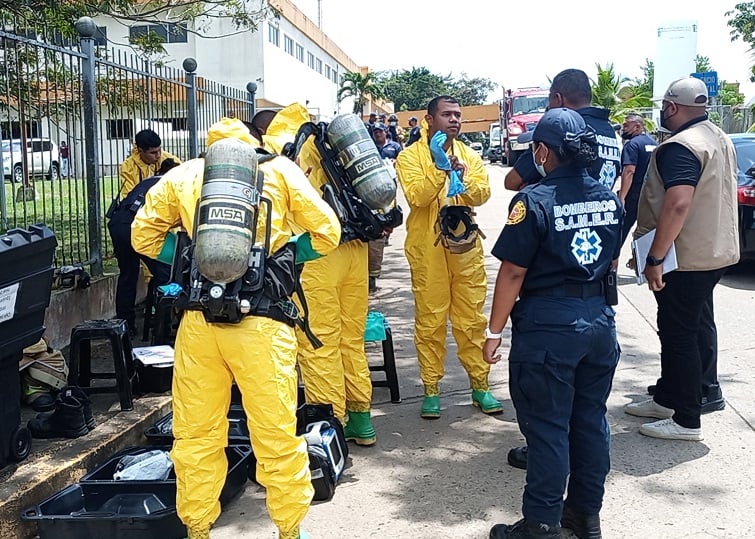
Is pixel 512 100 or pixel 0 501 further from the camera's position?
pixel 512 100

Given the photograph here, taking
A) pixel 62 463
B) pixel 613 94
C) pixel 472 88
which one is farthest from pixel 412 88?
pixel 62 463

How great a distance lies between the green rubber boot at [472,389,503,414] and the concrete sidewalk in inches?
2.4

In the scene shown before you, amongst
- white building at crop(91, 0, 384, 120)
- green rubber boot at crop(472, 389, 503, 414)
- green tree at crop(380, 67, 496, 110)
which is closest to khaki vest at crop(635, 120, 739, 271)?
green rubber boot at crop(472, 389, 503, 414)

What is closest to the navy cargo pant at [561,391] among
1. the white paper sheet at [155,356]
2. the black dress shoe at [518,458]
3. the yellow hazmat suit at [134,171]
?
the black dress shoe at [518,458]

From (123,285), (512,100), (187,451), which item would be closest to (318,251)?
(187,451)

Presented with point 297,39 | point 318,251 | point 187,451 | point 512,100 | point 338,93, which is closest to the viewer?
point 187,451

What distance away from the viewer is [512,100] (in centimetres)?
3094

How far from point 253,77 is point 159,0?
83.4 feet

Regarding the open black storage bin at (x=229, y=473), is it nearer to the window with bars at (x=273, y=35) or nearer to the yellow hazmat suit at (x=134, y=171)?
the yellow hazmat suit at (x=134, y=171)

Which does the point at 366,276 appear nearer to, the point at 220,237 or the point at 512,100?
the point at 220,237

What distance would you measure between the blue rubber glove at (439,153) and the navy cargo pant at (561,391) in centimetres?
155

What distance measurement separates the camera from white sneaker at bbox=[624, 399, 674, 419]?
485 centimetres

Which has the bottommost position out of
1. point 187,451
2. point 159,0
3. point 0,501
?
point 0,501

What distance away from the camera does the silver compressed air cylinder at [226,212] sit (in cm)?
294
